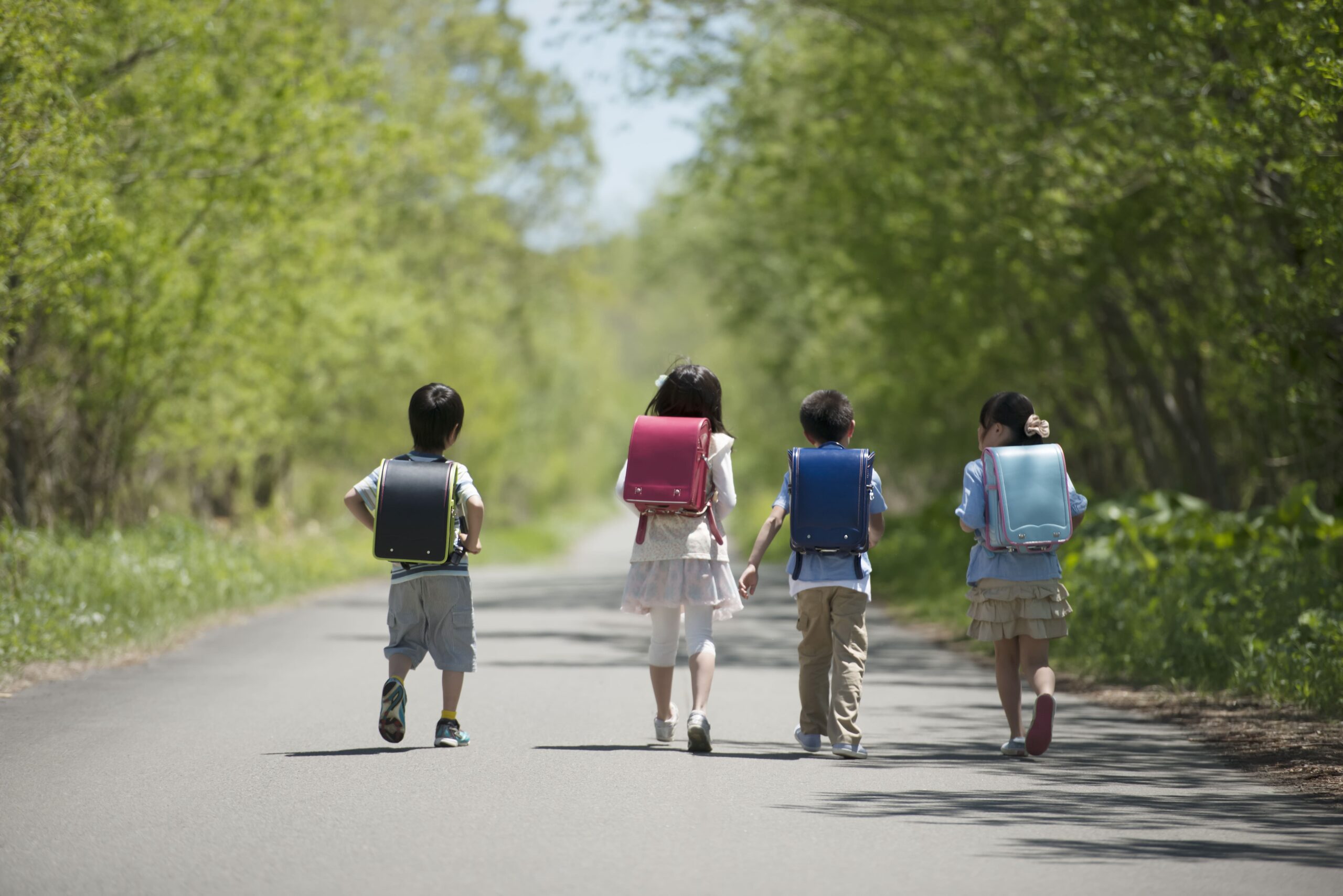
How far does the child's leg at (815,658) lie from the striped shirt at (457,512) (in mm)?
1797

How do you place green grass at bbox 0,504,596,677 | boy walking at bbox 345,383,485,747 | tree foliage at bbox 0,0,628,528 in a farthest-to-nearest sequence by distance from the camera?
tree foliage at bbox 0,0,628,528 < green grass at bbox 0,504,596,677 < boy walking at bbox 345,383,485,747

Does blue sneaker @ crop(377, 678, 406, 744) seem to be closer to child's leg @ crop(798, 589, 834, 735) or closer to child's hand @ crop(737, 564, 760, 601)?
child's hand @ crop(737, 564, 760, 601)

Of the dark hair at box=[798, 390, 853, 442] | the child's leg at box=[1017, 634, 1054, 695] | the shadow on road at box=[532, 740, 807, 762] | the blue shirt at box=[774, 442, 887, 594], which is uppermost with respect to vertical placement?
the dark hair at box=[798, 390, 853, 442]

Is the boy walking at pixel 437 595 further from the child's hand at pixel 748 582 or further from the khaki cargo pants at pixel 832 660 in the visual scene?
the khaki cargo pants at pixel 832 660

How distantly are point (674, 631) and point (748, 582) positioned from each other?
702 mm

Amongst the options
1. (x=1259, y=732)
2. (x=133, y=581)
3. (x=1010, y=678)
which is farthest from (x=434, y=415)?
(x=133, y=581)

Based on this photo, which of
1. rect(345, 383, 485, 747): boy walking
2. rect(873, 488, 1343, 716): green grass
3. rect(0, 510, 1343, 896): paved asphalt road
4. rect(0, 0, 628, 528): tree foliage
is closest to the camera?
rect(0, 510, 1343, 896): paved asphalt road

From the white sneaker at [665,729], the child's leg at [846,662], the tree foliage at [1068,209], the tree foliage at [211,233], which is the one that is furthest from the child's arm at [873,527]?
the tree foliage at [211,233]

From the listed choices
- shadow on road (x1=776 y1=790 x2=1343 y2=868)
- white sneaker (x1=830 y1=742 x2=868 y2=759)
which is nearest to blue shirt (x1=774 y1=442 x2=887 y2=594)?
white sneaker (x1=830 y1=742 x2=868 y2=759)

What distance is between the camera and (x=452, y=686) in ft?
28.1

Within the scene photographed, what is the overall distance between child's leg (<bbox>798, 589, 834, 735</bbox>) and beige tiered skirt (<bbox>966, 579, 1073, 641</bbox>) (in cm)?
77

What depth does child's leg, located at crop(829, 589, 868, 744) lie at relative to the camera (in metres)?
8.50

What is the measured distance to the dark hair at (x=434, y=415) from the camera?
848 centimetres

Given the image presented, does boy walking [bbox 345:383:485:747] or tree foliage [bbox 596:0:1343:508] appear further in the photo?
tree foliage [bbox 596:0:1343:508]
